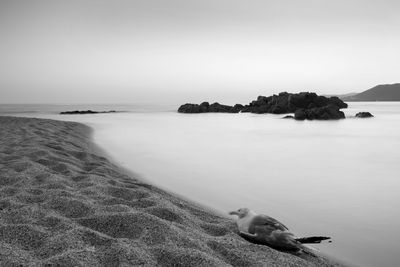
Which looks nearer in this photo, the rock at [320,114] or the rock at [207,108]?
the rock at [320,114]

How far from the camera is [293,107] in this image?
35.2 m

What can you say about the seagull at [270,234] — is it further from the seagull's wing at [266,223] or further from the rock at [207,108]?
the rock at [207,108]

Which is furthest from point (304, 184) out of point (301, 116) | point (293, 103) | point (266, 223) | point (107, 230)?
point (293, 103)

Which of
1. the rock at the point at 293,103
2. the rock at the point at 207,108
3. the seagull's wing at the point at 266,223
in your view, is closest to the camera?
the seagull's wing at the point at 266,223

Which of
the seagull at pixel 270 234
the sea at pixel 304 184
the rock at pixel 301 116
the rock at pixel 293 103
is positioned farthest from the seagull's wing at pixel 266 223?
the rock at pixel 293 103

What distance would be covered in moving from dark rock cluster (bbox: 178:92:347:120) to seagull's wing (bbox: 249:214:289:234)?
2307 cm

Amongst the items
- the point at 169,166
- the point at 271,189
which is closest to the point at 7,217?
the point at 271,189

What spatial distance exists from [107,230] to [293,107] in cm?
3410

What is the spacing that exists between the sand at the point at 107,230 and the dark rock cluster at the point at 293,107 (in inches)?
887

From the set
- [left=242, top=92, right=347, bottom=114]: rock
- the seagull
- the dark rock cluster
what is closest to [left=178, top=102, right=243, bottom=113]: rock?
the dark rock cluster

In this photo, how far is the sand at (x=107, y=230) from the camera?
7.64 feet

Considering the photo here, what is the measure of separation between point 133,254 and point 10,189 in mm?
2367

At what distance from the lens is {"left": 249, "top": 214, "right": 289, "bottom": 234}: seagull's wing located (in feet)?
9.85

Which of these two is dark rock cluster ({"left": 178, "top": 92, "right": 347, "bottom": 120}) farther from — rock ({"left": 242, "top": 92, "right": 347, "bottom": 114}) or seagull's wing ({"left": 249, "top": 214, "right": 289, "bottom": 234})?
seagull's wing ({"left": 249, "top": 214, "right": 289, "bottom": 234})
